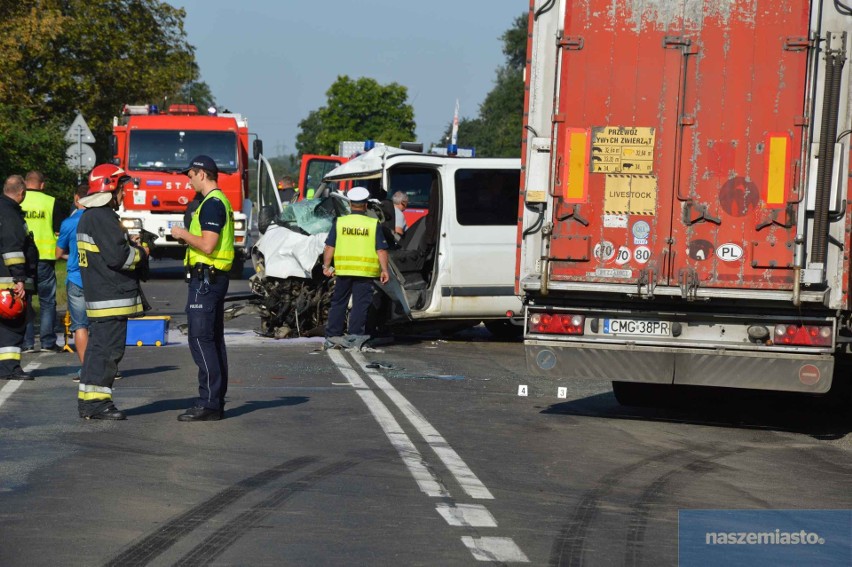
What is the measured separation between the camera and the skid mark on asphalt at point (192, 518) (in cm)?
588

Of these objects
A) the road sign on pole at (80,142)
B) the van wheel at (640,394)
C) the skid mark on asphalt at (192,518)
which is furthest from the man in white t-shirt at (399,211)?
the road sign on pole at (80,142)

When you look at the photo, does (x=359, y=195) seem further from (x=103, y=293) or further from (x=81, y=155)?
(x=81, y=155)

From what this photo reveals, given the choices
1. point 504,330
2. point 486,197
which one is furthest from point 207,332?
point 504,330

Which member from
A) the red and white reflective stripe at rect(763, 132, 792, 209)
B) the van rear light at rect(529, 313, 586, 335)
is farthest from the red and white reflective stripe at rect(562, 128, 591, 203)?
the red and white reflective stripe at rect(763, 132, 792, 209)

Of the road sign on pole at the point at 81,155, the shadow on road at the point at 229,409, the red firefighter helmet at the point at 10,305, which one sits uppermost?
the road sign on pole at the point at 81,155

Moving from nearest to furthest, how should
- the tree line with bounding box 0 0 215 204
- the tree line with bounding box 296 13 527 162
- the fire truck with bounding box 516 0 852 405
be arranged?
the fire truck with bounding box 516 0 852 405 → the tree line with bounding box 0 0 215 204 → the tree line with bounding box 296 13 527 162

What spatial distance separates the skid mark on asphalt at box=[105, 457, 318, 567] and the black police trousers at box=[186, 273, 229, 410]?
1.68m

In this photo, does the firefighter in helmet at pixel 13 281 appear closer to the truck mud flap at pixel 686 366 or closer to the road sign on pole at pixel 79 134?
the truck mud flap at pixel 686 366

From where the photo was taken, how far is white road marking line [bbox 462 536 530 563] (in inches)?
235

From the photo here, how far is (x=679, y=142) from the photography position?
989 centimetres

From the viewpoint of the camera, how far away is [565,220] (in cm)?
1017

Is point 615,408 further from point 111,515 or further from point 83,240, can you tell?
point 111,515

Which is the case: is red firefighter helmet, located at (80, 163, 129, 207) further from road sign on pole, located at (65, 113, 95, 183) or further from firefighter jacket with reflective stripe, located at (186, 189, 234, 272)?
road sign on pole, located at (65, 113, 95, 183)

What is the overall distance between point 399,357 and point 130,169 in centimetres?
1209
